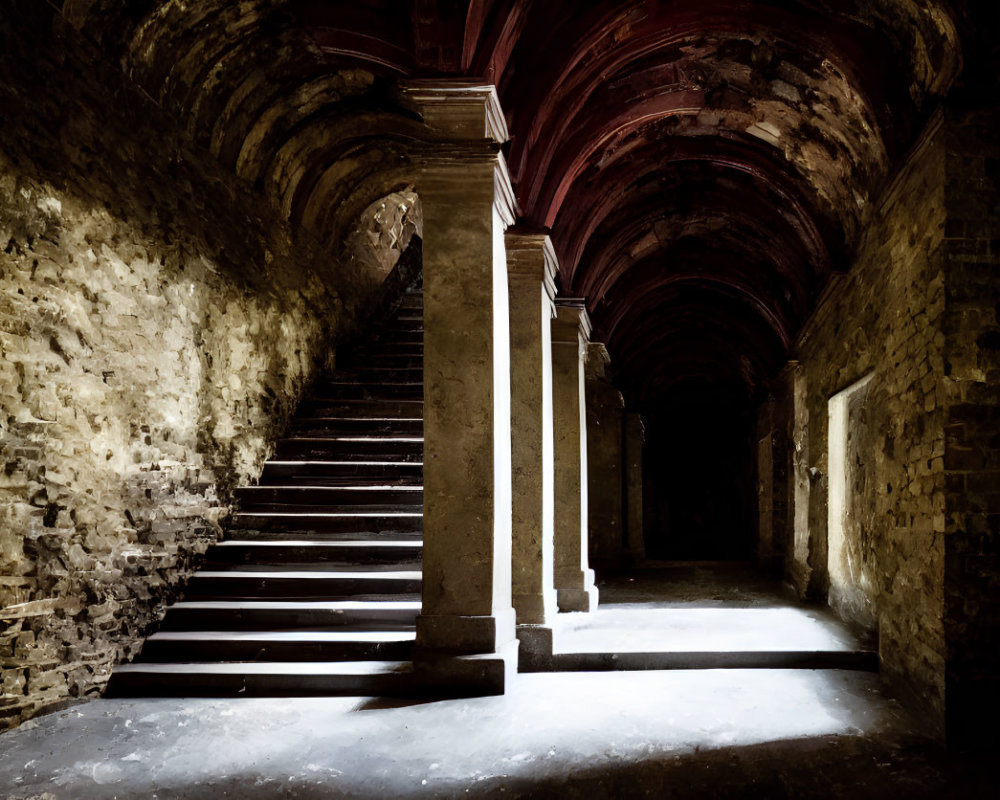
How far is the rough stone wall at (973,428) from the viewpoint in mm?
4375

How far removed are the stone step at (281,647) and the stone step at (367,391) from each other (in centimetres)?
450

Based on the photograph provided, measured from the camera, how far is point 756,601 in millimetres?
9547

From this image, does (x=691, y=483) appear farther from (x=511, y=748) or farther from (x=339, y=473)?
(x=511, y=748)

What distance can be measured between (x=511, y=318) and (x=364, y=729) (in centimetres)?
368

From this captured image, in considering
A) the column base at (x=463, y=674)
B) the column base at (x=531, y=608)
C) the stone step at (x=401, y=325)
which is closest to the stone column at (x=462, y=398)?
the column base at (x=463, y=674)

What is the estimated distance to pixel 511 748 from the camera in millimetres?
4117

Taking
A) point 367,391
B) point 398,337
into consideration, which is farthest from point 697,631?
point 398,337

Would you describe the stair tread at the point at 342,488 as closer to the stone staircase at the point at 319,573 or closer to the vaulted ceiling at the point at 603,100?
the stone staircase at the point at 319,573

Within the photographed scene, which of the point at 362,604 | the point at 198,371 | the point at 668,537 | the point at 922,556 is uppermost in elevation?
the point at 198,371

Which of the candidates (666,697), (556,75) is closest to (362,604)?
(666,697)

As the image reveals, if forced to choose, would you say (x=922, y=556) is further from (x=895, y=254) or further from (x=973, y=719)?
(x=895, y=254)

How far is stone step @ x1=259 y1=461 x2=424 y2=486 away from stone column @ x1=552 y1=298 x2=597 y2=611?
167 centimetres

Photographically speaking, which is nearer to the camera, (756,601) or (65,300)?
(65,300)

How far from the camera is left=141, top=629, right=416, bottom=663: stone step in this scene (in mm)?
5613
